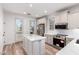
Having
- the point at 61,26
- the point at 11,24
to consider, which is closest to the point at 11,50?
the point at 11,24

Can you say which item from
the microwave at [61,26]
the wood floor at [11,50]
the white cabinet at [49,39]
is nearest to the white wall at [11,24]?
the wood floor at [11,50]

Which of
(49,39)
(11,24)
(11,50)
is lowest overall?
(11,50)

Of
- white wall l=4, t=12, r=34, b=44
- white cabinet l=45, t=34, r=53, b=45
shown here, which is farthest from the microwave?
white wall l=4, t=12, r=34, b=44

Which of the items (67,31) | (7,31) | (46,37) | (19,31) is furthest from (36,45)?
(67,31)

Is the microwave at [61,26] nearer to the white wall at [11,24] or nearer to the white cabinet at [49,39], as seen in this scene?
the white cabinet at [49,39]

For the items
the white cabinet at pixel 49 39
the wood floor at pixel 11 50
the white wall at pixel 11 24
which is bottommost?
the wood floor at pixel 11 50

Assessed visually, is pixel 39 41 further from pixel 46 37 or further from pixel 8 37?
pixel 8 37

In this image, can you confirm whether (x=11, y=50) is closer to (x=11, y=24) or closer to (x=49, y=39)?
(x=11, y=24)

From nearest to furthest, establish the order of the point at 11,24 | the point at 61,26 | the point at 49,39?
1. the point at 11,24
2. the point at 49,39
3. the point at 61,26

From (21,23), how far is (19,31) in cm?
15

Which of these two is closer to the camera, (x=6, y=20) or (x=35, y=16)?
(x=6, y=20)

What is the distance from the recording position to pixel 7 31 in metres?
1.36

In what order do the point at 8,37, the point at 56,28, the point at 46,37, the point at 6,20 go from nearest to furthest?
1. the point at 6,20
2. the point at 8,37
3. the point at 46,37
4. the point at 56,28

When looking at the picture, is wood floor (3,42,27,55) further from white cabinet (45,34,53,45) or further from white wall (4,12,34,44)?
white cabinet (45,34,53,45)
